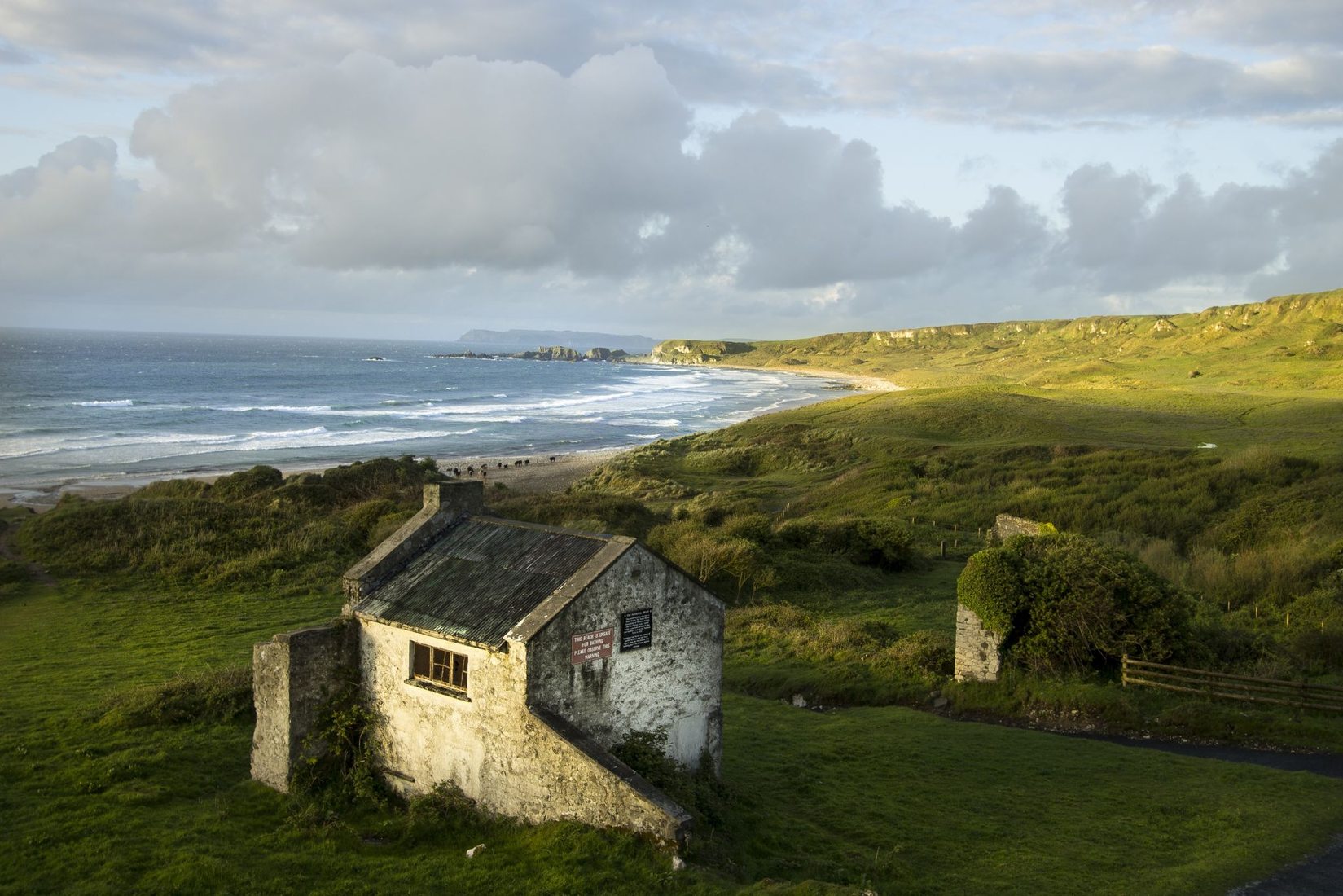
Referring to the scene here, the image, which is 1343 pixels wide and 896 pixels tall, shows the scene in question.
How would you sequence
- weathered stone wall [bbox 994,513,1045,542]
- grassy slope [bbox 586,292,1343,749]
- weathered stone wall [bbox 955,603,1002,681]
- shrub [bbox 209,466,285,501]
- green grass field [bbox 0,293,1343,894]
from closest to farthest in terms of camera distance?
1. green grass field [bbox 0,293,1343,894]
2. weathered stone wall [bbox 955,603,1002,681]
3. grassy slope [bbox 586,292,1343,749]
4. weathered stone wall [bbox 994,513,1045,542]
5. shrub [bbox 209,466,285,501]

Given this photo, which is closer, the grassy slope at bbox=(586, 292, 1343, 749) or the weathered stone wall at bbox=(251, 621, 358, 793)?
the weathered stone wall at bbox=(251, 621, 358, 793)

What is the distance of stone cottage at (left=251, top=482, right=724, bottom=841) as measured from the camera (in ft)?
42.7

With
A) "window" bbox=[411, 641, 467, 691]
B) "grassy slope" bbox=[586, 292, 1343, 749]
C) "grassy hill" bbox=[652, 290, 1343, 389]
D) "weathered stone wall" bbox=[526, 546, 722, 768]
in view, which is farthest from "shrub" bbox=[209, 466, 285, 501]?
"grassy hill" bbox=[652, 290, 1343, 389]

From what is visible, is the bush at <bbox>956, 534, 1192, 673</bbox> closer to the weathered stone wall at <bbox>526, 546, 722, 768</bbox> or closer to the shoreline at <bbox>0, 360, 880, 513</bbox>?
the weathered stone wall at <bbox>526, 546, 722, 768</bbox>

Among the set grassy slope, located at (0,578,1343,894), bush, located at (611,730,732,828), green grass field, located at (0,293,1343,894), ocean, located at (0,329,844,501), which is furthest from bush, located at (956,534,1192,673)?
ocean, located at (0,329,844,501)

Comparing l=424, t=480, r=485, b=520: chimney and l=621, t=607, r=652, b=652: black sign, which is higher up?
l=424, t=480, r=485, b=520: chimney

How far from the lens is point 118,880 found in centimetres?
1148

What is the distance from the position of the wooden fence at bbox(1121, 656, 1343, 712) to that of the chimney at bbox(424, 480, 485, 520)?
48.6ft

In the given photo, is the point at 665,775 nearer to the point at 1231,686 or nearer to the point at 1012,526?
the point at 1231,686

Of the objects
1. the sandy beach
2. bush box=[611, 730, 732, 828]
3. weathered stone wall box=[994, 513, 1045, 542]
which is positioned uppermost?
weathered stone wall box=[994, 513, 1045, 542]

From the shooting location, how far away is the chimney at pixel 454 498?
17.0 meters

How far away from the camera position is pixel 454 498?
56.5 ft

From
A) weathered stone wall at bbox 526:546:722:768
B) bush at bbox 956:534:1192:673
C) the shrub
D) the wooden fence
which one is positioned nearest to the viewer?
weathered stone wall at bbox 526:546:722:768

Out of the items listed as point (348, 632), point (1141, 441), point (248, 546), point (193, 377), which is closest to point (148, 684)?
point (348, 632)
